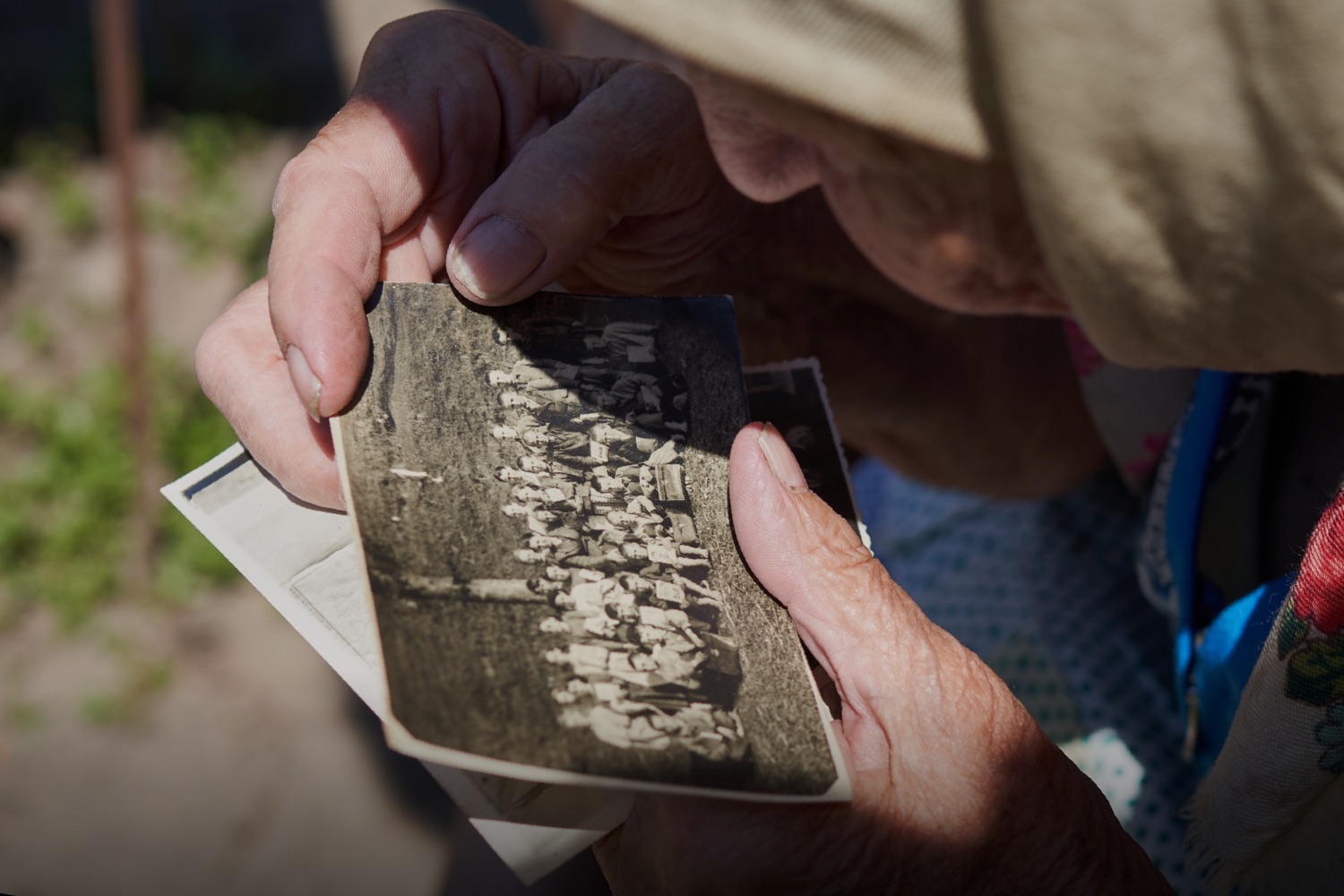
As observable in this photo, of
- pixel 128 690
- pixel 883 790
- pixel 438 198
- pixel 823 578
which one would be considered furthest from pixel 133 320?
pixel 883 790

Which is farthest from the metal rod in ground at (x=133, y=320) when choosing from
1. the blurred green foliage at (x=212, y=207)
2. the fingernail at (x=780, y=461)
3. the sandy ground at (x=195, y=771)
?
the fingernail at (x=780, y=461)

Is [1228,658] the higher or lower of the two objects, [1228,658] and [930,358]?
the lower

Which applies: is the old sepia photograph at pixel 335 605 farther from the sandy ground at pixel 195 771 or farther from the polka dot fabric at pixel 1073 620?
the sandy ground at pixel 195 771

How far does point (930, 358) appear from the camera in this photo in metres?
1.47

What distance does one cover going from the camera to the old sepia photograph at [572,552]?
75 cm

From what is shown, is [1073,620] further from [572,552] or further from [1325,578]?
[572,552]

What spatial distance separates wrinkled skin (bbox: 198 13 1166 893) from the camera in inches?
29.8

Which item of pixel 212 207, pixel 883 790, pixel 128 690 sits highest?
pixel 212 207

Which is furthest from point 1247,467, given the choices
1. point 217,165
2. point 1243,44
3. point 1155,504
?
point 217,165

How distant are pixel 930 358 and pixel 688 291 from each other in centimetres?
43

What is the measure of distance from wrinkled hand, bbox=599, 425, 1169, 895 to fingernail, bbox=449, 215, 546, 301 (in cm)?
28

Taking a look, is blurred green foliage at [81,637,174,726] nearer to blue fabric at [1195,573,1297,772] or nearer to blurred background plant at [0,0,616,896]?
blurred background plant at [0,0,616,896]

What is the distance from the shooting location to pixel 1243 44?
0.47 m

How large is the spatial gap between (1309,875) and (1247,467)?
1.49ft
